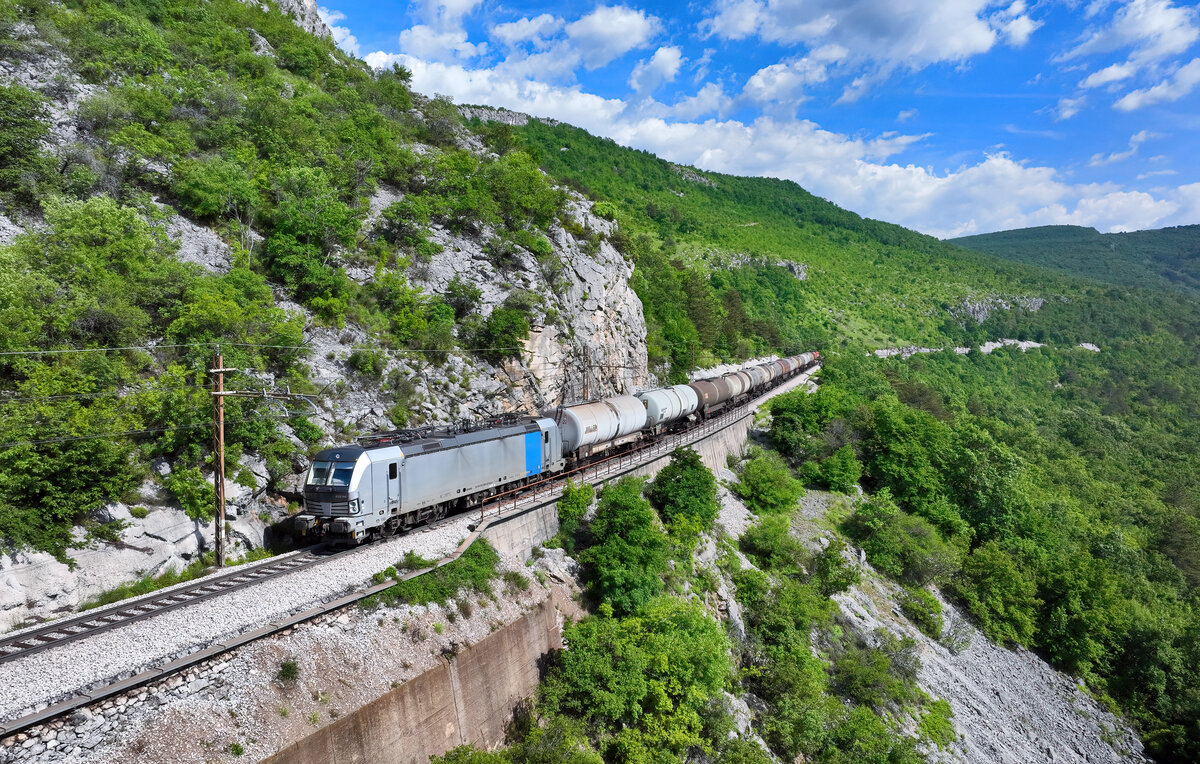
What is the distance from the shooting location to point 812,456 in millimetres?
41781

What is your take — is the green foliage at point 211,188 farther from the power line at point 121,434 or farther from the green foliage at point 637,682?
the green foliage at point 637,682

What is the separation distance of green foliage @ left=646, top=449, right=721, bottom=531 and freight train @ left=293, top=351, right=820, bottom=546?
389cm

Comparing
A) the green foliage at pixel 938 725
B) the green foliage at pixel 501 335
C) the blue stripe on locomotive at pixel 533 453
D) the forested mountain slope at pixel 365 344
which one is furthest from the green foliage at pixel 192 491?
the green foliage at pixel 938 725

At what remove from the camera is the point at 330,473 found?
1731 cm

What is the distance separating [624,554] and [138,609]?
14.9m

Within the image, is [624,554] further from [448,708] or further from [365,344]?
[365,344]

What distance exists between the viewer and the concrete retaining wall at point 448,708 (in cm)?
1184

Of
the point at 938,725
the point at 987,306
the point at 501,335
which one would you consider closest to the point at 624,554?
the point at 501,335

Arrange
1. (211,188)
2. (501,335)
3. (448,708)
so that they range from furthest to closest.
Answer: (501,335)
(211,188)
(448,708)

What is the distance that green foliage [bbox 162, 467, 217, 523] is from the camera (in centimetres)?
1711

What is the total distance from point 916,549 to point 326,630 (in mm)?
32984

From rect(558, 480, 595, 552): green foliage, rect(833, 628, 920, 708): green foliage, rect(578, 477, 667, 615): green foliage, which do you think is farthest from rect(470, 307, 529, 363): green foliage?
rect(833, 628, 920, 708): green foliage

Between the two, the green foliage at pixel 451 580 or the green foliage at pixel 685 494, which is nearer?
the green foliage at pixel 451 580

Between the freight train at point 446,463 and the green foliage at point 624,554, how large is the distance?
4.22 meters
